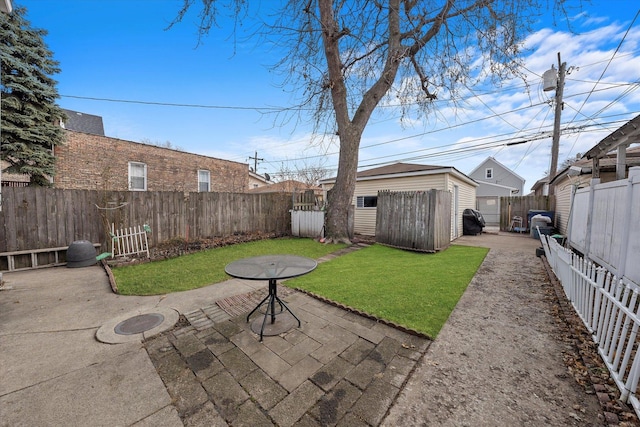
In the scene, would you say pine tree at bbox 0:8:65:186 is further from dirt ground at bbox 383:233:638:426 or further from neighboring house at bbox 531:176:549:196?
neighboring house at bbox 531:176:549:196

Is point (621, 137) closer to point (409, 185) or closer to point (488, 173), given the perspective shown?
point (409, 185)

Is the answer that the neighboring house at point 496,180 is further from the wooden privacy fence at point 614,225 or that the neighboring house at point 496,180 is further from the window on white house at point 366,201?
the wooden privacy fence at point 614,225

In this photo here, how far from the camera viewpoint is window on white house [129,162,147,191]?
422 inches

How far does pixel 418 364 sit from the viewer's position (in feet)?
7.35

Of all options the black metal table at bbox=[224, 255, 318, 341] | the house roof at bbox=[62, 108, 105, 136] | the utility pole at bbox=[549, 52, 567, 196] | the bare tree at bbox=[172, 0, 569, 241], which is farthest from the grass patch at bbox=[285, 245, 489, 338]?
the house roof at bbox=[62, 108, 105, 136]

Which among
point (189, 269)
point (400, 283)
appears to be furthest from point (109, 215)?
point (400, 283)

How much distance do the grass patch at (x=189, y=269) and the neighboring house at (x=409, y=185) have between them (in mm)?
3153

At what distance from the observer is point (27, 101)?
7586mm

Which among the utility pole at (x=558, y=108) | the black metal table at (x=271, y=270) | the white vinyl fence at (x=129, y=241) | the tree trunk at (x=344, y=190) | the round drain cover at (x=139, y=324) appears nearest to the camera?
the black metal table at (x=271, y=270)

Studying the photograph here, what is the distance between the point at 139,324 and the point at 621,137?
26.9 feet

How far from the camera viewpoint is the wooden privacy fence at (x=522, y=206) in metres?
13.0

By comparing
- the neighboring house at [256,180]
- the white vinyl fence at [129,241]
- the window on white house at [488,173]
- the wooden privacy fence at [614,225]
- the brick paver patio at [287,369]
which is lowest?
the brick paver patio at [287,369]

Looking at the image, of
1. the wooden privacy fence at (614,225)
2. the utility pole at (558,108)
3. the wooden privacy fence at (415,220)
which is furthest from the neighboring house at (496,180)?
the wooden privacy fence at (614,225)

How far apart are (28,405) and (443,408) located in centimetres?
303
